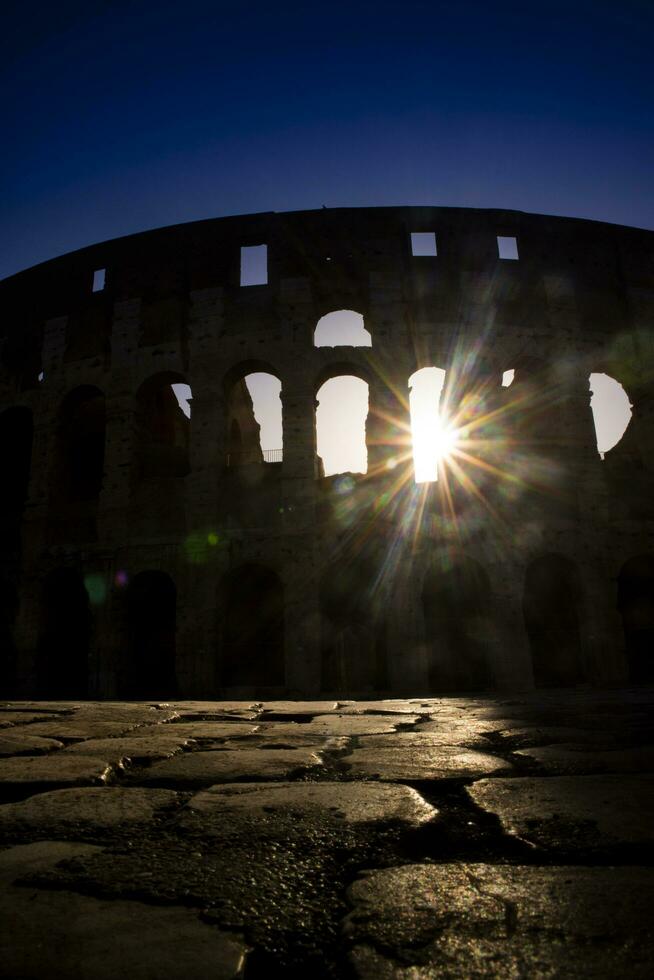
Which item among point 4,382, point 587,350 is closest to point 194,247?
point 4,382

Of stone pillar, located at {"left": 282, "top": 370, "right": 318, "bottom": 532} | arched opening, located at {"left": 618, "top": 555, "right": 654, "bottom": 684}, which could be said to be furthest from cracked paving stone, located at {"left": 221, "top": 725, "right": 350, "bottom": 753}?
arched opening, located at {"left": 618, "top": 555, "right": 654, "bottom": 684}

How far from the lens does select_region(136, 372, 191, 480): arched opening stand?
14.2m

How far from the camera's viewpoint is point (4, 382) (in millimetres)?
16000

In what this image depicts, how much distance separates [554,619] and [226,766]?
1292 centimetres

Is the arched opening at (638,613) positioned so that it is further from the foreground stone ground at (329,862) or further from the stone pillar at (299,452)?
the foreground stone ground at (329,862)

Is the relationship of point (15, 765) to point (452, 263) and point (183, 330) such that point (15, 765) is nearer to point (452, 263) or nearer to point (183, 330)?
point (183, 330)

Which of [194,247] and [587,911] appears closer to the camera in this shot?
[587,911]

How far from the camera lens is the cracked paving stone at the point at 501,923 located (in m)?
0.84

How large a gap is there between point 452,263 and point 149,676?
12540mm

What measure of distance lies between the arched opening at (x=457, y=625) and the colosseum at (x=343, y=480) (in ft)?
0.17

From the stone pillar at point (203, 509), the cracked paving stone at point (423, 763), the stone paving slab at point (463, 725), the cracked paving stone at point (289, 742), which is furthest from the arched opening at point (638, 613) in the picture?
the cracked paving stone at point (423, 763)

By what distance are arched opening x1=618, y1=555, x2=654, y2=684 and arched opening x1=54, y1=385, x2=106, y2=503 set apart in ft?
44.5

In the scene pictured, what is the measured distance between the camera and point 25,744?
2.75 metres

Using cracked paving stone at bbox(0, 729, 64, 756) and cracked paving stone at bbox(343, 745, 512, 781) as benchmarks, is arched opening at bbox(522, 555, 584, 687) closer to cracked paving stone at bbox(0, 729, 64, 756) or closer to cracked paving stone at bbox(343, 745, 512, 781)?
cracked paving stone at bbox(343, 745, 512, 781)
